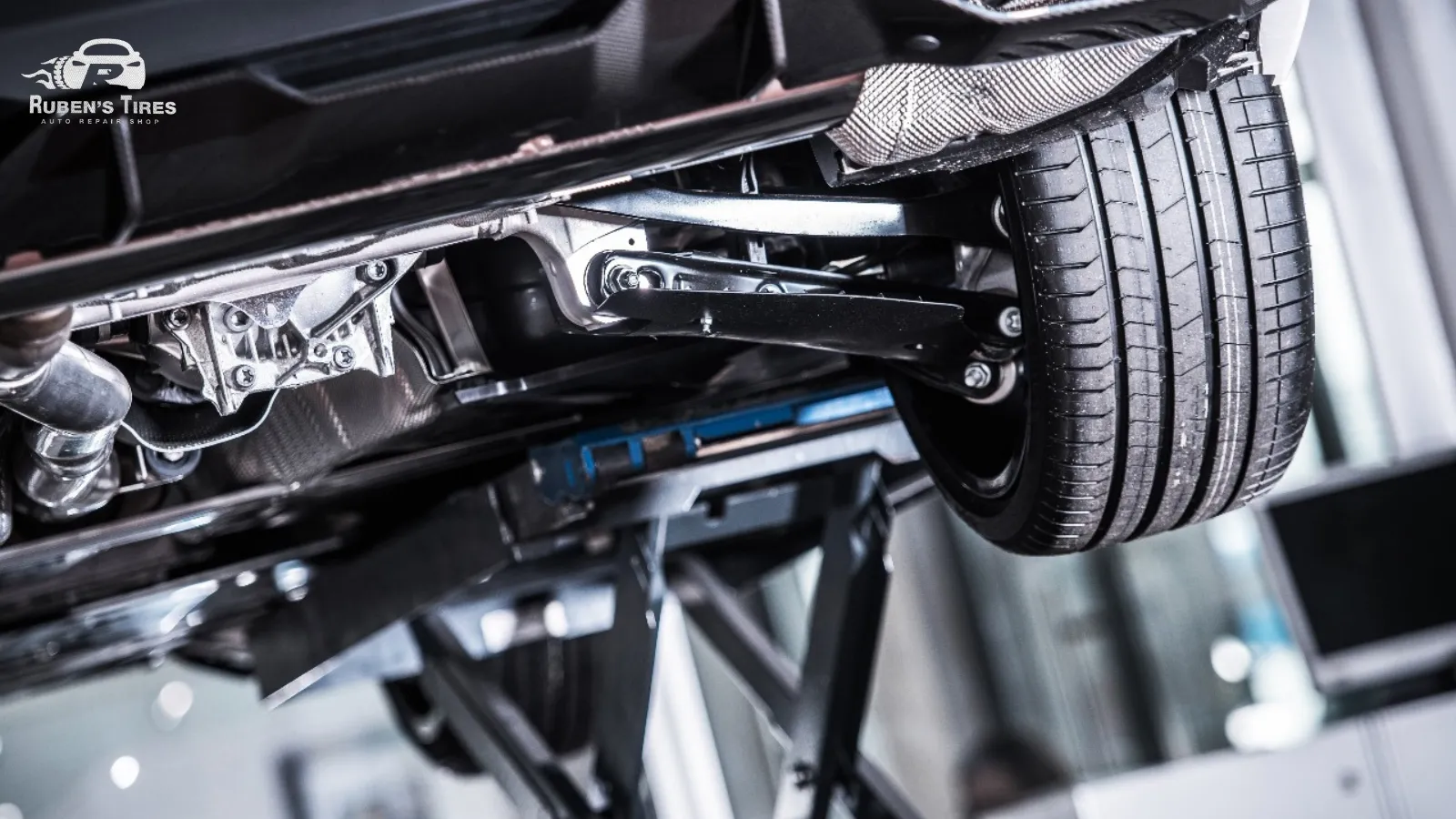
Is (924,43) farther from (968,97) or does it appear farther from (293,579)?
(293,579)

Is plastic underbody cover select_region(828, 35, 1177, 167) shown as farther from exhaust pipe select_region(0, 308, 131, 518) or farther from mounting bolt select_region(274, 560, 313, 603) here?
mounting bolt select_region(274, 560, 313, 603)

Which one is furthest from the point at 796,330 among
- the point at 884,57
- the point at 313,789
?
the point at 313,789

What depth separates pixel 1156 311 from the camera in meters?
1.74

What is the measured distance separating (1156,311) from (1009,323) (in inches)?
7.6

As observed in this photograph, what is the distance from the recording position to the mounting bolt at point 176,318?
1516 mm

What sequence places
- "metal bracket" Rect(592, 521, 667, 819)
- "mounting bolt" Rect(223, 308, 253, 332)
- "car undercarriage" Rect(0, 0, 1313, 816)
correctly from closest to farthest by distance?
"car undercarriage" Rect(0, 0, 1313, 816)
"mounting bolt" Rect(223, 308, 253, 332)
"metal bracket" Rect(592, 521, 667, 819)

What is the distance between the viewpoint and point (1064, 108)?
150cm

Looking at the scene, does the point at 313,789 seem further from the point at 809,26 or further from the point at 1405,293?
the point at 809,26

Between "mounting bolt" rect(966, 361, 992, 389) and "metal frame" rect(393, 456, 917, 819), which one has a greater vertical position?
"mounting bolt" rect(966, 361, 992, 389)

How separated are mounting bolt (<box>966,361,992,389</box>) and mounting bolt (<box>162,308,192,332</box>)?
0.98 metres

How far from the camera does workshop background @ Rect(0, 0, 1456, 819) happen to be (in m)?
4.46

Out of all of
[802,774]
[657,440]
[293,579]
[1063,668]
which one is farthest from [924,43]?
[1063,668]

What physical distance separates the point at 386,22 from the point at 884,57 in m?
0.42

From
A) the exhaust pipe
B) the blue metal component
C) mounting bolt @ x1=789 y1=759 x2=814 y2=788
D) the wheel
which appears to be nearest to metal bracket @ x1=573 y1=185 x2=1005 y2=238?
the wheel
